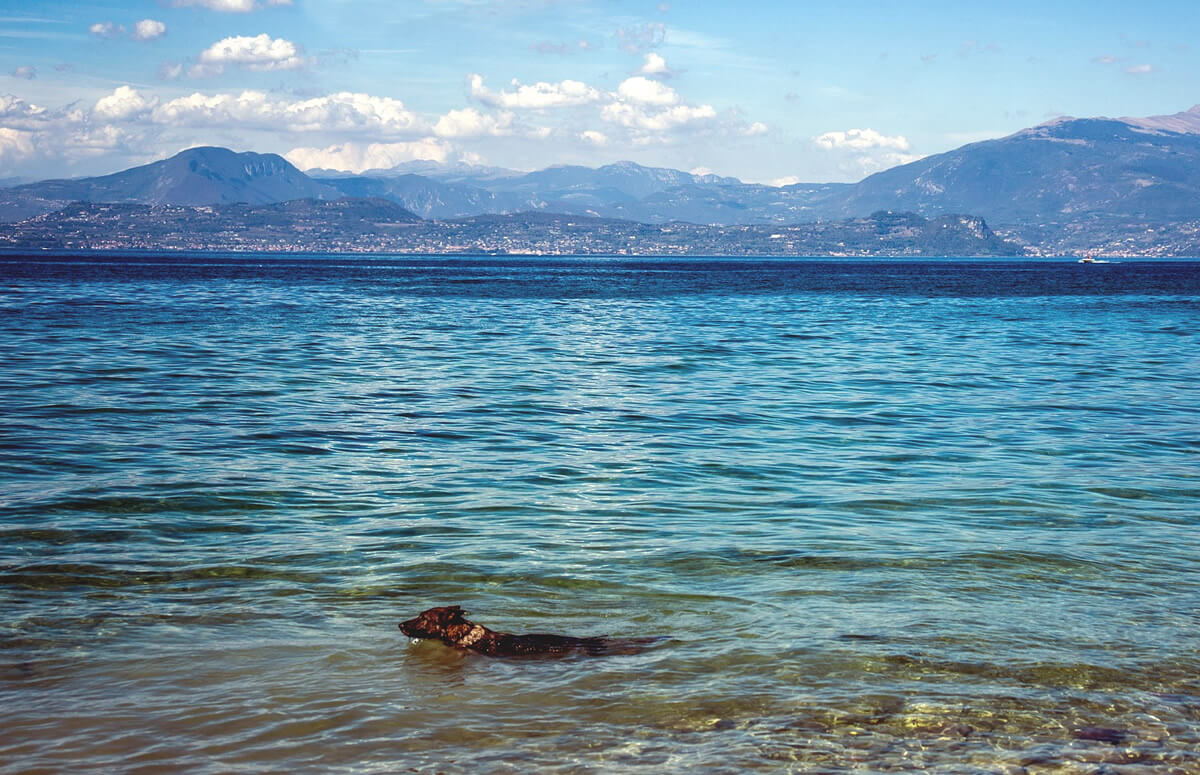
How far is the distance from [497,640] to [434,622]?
0.60 meters

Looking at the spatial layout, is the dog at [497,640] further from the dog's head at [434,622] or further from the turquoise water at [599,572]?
the turquoise water at [599,572]

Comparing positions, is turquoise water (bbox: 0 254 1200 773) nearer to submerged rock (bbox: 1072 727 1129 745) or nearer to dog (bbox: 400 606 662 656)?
submerged rock (bbox: 1072 727 1129 745)

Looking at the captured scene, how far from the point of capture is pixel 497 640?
9.49 m

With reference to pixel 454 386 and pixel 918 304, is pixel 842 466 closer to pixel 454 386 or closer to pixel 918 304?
pixel 454 386

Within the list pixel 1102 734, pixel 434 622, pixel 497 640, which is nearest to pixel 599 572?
pixel 497 640

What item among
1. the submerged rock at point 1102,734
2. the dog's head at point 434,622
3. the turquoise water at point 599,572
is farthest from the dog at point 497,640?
the submerged rock at point 1102,734

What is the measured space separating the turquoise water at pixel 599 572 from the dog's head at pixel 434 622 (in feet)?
0.50

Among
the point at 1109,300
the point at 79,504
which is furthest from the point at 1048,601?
the point at 1109,300

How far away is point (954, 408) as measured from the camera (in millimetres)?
26891

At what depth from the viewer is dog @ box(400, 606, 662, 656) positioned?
9.35 meters

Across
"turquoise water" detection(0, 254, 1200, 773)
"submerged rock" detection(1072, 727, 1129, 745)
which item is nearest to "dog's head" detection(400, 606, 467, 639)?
"turquoise water" detection(0, 254, 1200, 773)

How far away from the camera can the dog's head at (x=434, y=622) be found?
953 cm

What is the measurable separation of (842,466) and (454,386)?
14.6m

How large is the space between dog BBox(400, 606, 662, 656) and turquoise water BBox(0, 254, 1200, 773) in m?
0.22
